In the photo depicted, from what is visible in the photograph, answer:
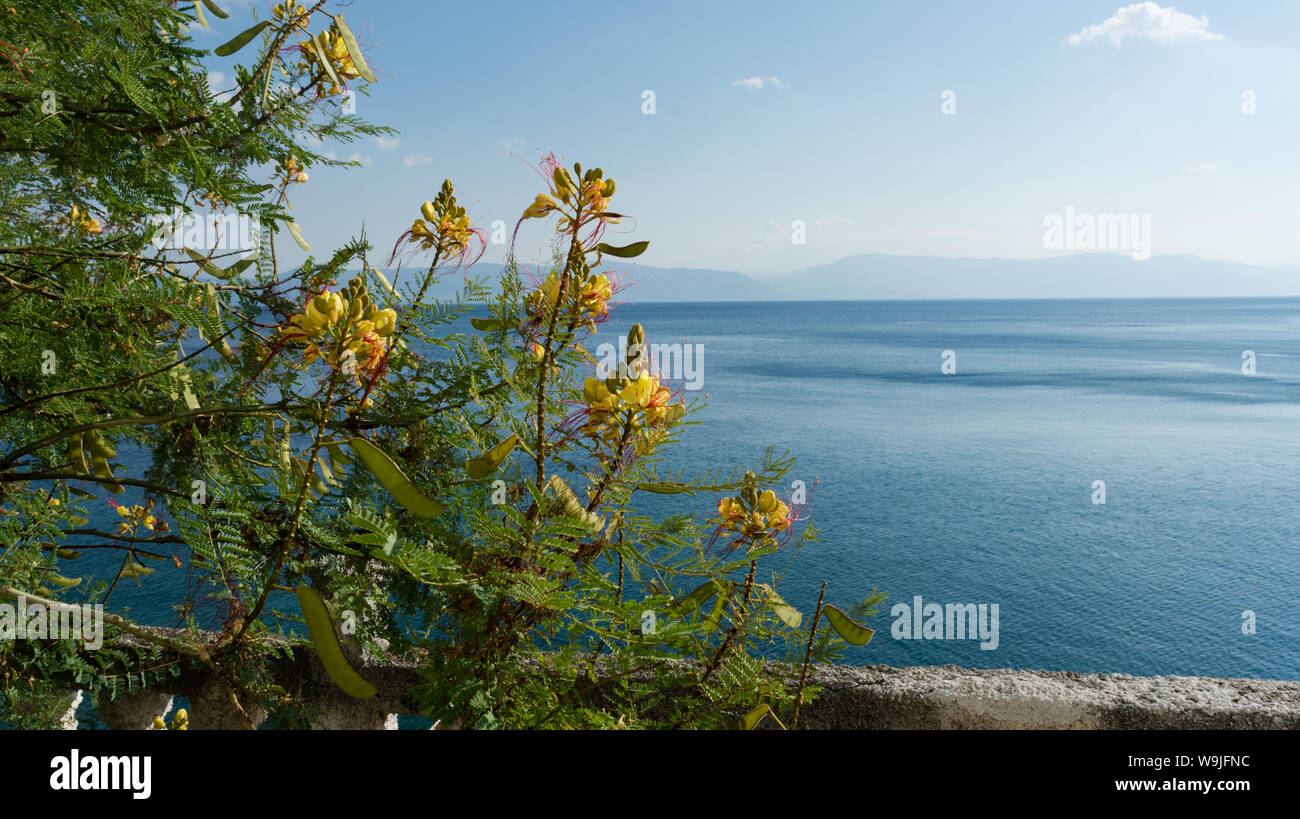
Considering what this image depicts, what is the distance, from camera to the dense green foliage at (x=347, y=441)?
0.93m

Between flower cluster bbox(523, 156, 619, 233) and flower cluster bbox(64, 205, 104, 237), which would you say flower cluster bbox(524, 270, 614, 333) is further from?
flower cluster bbox(64, 205, 104, 237)

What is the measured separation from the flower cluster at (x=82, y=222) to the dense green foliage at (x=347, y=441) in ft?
0.39

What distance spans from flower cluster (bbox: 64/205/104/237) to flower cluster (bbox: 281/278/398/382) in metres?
1.93

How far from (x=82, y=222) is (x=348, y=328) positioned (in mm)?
2246

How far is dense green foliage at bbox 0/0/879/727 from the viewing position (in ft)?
3.06

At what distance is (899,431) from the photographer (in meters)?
22.3

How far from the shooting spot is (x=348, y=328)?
860 mm

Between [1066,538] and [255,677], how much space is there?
1594 cm

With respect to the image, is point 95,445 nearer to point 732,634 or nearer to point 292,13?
point 292,13

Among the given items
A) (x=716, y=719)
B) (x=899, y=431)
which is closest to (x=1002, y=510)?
(x=899, y=431)

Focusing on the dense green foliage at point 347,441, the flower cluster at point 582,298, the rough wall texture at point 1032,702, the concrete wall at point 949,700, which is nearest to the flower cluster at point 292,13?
the dense green foliage at point 347,441

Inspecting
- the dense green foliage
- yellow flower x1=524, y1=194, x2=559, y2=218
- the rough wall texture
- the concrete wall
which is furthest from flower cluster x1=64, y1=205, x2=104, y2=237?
the rough wall texture
